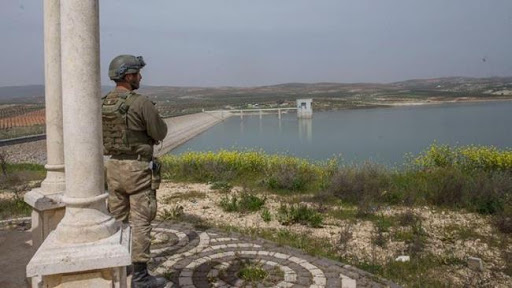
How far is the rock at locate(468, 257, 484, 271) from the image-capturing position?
5.18 m

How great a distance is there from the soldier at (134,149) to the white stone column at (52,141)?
71 centimetres

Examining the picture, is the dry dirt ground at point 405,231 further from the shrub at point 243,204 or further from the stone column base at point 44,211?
the stone column base at point 44,211

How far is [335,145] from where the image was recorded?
2767 cm

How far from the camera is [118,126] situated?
159 inches

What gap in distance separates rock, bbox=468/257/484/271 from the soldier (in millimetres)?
3683

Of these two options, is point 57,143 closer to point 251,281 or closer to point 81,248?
point 81,248

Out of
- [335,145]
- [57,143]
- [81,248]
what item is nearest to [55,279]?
[81,248]

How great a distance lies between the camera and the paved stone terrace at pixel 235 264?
445 cm

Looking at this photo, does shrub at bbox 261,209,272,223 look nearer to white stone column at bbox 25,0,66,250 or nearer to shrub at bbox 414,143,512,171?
white stone column at bbox 25,0,66,250

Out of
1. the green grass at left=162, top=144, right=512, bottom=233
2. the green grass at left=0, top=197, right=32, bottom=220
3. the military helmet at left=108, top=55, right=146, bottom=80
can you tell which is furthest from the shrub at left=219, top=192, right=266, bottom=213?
the military helmet at left=108, top=55, right=146, bottom=80

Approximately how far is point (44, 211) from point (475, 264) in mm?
4935

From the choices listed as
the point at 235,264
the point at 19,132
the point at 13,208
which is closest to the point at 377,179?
the point at 235,264

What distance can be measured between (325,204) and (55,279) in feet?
20.3

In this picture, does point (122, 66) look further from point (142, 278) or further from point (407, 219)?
point (407, 219)
